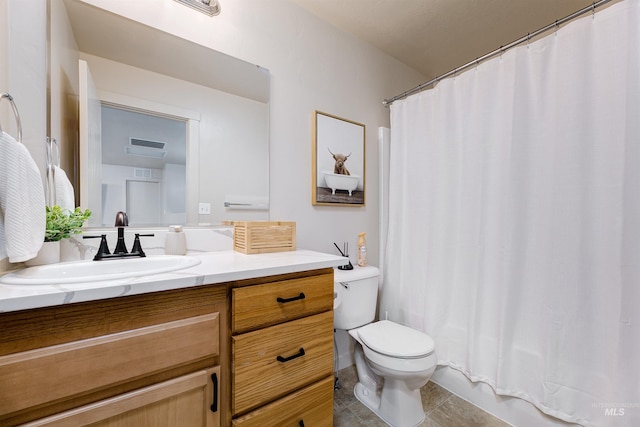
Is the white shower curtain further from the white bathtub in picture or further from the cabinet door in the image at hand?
the cabinet door

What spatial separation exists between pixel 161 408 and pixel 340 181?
1.43 m

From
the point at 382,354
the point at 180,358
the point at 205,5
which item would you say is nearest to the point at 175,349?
the point at 180,358

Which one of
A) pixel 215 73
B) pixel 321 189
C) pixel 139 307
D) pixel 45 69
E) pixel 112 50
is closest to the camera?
pixel 139 307

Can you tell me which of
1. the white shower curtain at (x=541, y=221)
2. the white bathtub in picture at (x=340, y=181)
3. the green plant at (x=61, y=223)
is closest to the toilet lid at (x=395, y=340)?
the white shower curtain at (x=541, y=221)

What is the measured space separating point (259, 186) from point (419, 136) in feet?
3.71

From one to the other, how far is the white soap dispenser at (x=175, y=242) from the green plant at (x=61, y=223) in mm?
296

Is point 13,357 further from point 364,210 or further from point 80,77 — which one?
point 364,210

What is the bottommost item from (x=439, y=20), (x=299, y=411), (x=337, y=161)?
(x=299, y=411)

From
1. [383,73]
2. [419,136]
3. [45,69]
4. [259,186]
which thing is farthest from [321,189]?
[45,69]

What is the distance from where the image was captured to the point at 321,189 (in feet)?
5.58

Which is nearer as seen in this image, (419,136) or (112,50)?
(112,50)

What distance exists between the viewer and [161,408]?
0.71m

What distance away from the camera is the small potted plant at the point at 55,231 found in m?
0.88

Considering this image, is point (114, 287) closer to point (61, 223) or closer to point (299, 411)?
point (61, 223)
